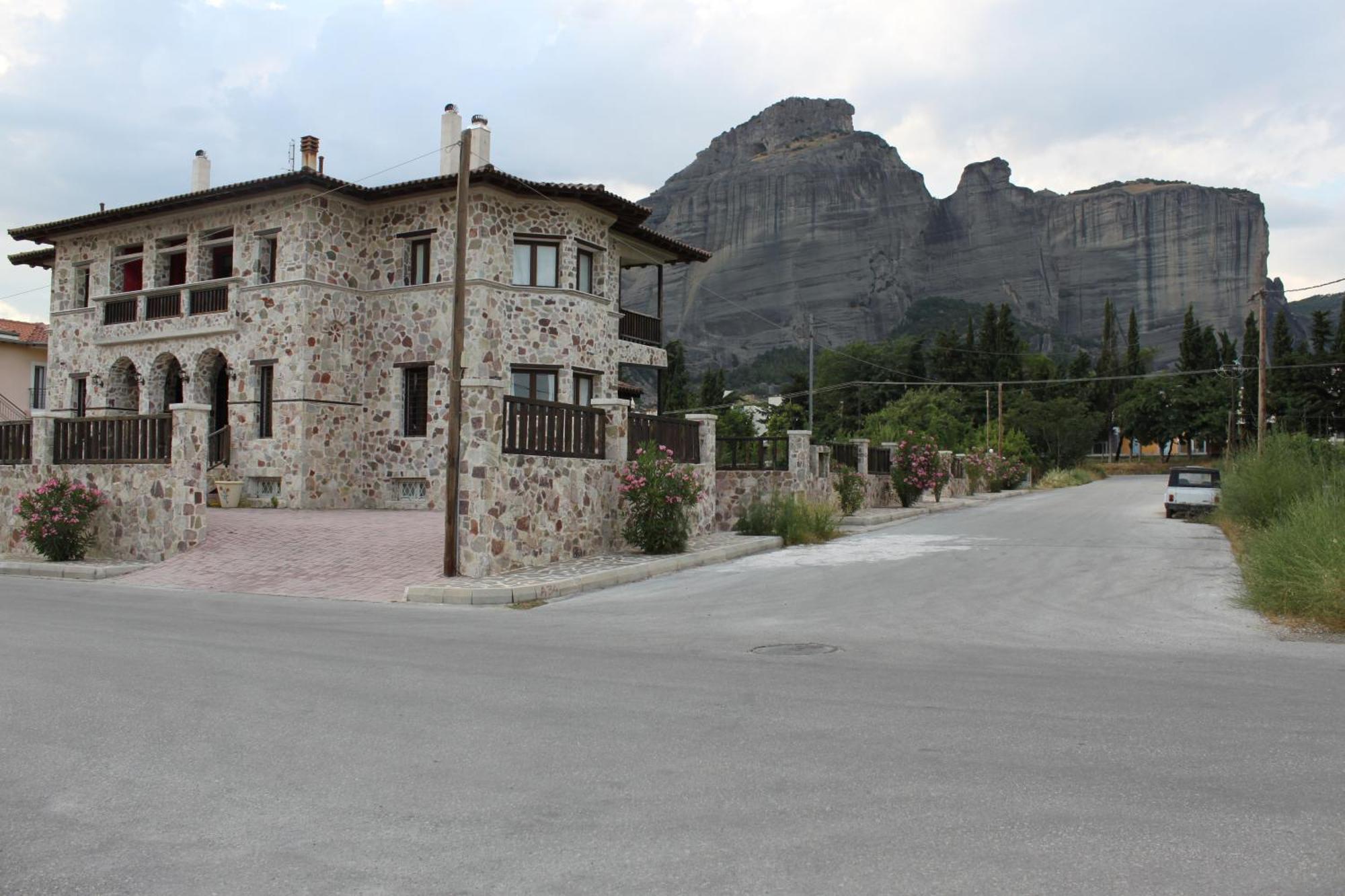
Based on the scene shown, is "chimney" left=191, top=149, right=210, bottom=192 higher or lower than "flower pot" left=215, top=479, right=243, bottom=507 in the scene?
higher

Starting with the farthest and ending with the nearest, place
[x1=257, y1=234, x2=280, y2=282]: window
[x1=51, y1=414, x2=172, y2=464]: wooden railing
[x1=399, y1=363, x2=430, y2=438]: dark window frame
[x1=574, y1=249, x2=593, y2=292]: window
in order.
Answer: [x1=574, y1=249, x2=593, y2=292]: window, [x1=257, y1=234, x2=280, y2=282]: window, [x1=399, y1=363, x2=430, y2=438]: dark window frame, [x1=51, y1=414, x2=172, y2=464]: wooden railing

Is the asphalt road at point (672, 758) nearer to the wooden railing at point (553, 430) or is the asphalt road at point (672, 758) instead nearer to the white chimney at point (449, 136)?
the wooden railing at point (553, 430)

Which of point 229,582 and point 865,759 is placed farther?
point 229,582

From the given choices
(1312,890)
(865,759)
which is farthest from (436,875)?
(1312,890)

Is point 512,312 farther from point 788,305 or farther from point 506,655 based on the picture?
point 788,305

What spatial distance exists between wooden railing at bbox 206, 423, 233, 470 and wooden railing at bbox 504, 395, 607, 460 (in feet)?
44.5

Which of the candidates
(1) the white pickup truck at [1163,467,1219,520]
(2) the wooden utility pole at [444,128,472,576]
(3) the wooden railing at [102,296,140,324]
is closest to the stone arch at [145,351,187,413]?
(3) the wooden railing at [102,296,140,324]

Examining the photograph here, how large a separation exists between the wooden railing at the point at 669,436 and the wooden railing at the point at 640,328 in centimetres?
966

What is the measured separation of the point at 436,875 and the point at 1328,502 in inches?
503

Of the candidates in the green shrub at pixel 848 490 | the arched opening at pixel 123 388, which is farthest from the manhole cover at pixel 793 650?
the arched opening at pixel 123 388

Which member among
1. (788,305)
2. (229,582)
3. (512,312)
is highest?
(788,305)

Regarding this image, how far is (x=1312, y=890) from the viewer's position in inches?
138

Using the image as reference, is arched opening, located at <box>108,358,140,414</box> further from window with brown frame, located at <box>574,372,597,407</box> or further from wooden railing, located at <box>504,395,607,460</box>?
wooden railing, located at <box>504,395,607,460</box>

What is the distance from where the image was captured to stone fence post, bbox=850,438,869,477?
106 feet
